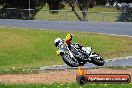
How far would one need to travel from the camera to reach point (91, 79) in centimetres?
630

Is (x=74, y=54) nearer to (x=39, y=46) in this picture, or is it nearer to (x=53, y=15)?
(x=39, y=46)

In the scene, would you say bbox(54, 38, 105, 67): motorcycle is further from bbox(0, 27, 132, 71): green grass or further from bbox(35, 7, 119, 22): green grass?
bbox(35, 7, 119, 22): green grass

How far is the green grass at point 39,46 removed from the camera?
24.4 m

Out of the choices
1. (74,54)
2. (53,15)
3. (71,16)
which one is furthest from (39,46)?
(71,16)

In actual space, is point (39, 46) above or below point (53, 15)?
above

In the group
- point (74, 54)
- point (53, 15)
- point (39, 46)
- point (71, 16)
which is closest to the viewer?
point (74, 54)

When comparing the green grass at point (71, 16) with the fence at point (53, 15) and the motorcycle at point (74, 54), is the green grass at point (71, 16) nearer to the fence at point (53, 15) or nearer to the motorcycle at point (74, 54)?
the fence at point (53, 15)

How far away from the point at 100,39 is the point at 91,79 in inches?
953

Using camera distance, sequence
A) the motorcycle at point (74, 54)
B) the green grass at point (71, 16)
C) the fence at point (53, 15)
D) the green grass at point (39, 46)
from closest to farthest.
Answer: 1. the motorcycle at point (74, 54)
2. the green grass at point (39, 46)
3. the green grass at point (71, 16)
4. the fence at point (53, 15)

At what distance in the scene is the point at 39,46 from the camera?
28031 mm

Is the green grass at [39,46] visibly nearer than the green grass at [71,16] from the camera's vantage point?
Yes

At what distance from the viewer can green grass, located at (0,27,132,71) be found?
80.2 feet

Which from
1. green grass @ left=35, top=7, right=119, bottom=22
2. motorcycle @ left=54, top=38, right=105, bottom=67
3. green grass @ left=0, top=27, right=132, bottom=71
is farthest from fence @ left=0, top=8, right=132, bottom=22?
motorcycle @ left=54, top=38, right=105, bottom=67

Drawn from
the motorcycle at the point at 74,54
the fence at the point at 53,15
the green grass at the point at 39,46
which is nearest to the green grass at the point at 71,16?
the fence at the point at 53,15
